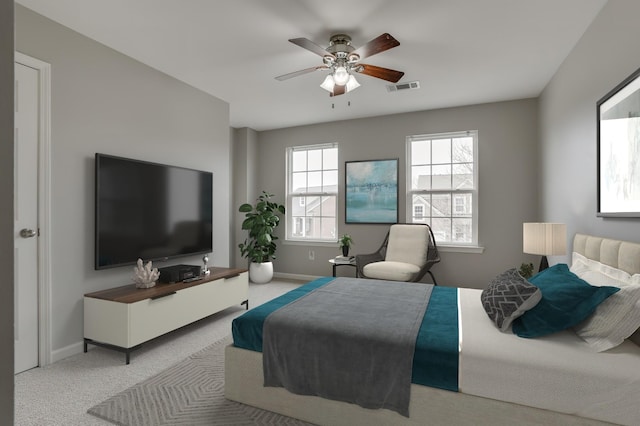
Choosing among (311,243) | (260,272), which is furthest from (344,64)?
(260,272)

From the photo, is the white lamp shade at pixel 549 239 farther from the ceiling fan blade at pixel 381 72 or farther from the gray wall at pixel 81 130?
the gray wall at pixel 81 130

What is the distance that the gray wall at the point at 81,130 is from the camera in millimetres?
2570

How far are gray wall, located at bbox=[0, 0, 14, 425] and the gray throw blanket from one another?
1.45 metres

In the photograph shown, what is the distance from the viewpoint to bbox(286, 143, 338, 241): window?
17.8 ft

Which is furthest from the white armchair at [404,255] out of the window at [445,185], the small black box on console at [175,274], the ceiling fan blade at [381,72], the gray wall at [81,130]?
the gray wall at [81,130]

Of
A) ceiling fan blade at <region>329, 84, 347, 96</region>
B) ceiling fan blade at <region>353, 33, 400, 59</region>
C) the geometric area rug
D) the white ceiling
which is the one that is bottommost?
the geometric area rug

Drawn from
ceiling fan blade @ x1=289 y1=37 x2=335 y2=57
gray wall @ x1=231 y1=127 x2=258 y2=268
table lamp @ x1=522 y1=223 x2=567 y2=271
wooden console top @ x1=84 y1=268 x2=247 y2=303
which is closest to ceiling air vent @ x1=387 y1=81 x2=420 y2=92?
ceiling fan blade @ x1=289 y1=37 x2=335 y2=57

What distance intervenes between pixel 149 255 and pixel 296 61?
235 cm

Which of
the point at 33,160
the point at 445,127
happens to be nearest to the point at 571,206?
the point at 445,127

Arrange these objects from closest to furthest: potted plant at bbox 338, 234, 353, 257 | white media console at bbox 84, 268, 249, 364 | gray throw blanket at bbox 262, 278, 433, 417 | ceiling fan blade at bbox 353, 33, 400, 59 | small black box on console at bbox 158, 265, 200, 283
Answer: gray throw blanket at bbox 262, 278, 433, 417
ceiling fan blade at bbox 353, 33, 400, 59
white media console at bbox 84, 268, 249, 364
small black box on console at bbox 158, 265, 200, 283
potted plant at bbox 338, 234, 353, 257

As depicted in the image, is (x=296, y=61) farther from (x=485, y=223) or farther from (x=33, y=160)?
(x=485, y=223)

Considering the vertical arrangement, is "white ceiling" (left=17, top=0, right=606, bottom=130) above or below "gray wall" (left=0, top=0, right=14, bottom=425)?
above

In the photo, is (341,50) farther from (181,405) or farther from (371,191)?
(181,405)

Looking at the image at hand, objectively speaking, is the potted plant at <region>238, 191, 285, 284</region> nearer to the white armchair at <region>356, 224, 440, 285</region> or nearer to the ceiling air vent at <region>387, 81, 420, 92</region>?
the white armchair at <region>356, 224, 440, 285</region>
